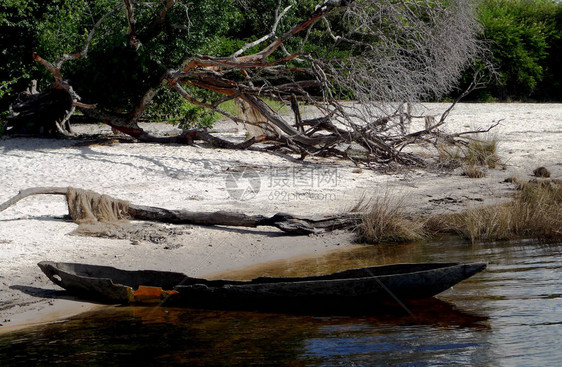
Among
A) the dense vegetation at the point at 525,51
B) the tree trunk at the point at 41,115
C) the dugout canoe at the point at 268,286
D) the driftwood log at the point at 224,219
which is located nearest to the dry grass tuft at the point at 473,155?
the driftwood log at the point at 224,219

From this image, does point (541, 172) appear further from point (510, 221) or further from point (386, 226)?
point (386, 226)

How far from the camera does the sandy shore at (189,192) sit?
832 cm

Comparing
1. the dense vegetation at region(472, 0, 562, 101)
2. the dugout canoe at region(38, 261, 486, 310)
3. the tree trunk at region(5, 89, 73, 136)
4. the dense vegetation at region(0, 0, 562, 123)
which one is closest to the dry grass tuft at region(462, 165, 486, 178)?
the dense vegetation at region(0, 0, 562, 123)

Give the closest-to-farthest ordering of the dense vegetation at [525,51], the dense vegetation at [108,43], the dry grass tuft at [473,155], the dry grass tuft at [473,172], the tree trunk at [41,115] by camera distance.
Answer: the dry grass tuft at [473,172], the dry grass tuft at [473,155], the dense vegetation at [108,43], the tree trunk at [41,115], the dense vegetation at [525,51]

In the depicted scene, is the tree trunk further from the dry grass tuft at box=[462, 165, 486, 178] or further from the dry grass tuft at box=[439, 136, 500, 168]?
the dry grass tuft at box=[462, 165, 486, 178]

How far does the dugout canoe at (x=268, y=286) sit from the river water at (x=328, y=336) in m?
0.15

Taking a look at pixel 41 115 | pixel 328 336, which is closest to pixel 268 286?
pixel 328 336

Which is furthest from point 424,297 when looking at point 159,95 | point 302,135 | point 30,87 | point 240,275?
point 30,87

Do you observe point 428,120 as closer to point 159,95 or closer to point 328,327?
point 159,95

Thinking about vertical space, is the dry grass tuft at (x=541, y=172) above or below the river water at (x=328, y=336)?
above

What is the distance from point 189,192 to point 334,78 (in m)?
4.18

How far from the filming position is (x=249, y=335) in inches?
241

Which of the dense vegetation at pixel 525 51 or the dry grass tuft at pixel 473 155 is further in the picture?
the dense vegetation at pixel 525 51

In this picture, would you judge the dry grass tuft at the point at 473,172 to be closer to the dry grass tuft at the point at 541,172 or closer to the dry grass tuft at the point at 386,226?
the dry grass tuft at the point at 541,172
